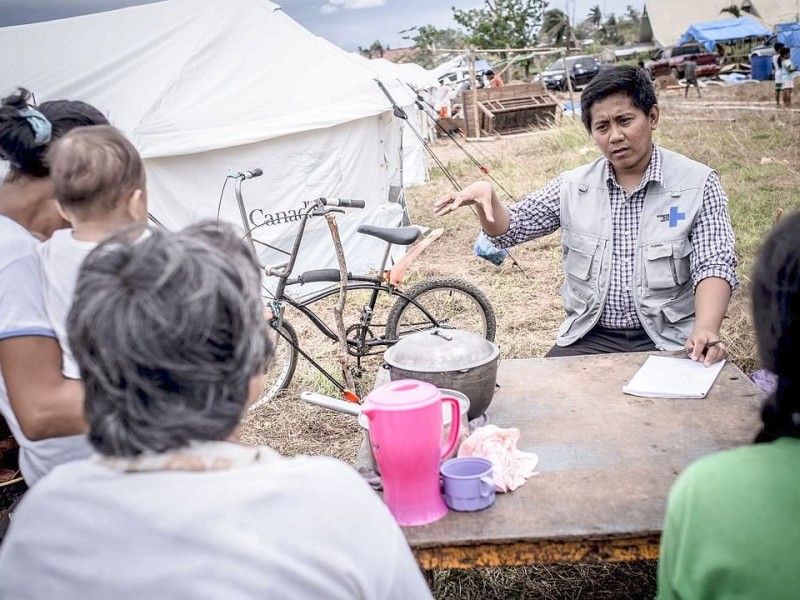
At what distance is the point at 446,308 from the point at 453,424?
3.53 metres

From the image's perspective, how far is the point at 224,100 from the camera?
6602 millimetres

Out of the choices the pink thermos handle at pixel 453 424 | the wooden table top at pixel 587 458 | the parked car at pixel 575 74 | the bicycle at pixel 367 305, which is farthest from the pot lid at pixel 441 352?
the parked car at pixel 575 74

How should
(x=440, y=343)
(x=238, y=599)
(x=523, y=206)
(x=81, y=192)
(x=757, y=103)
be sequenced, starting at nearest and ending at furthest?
(x=238, y=599)
(x=81, y=192)
(x=440, y=343)
(x=523, y=206)
(x=757, y=103)

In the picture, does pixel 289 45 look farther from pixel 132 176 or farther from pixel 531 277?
pixel 132 176

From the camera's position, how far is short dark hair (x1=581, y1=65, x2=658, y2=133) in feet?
9.23

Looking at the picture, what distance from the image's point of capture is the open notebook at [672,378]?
81.9 inches

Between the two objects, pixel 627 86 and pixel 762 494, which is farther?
pixel 627 86

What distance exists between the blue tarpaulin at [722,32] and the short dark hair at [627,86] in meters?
43.8

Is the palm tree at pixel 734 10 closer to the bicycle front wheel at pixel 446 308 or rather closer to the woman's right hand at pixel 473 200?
the bicycle front wheel at pixel 446 308

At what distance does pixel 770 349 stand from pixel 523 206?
83.2 inches

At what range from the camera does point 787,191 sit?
8211mm

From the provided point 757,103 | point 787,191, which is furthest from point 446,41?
point 787,191

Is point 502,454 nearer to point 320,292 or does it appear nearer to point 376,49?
point 320,292

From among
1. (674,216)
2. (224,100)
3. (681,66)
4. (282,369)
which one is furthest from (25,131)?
(681,66)
